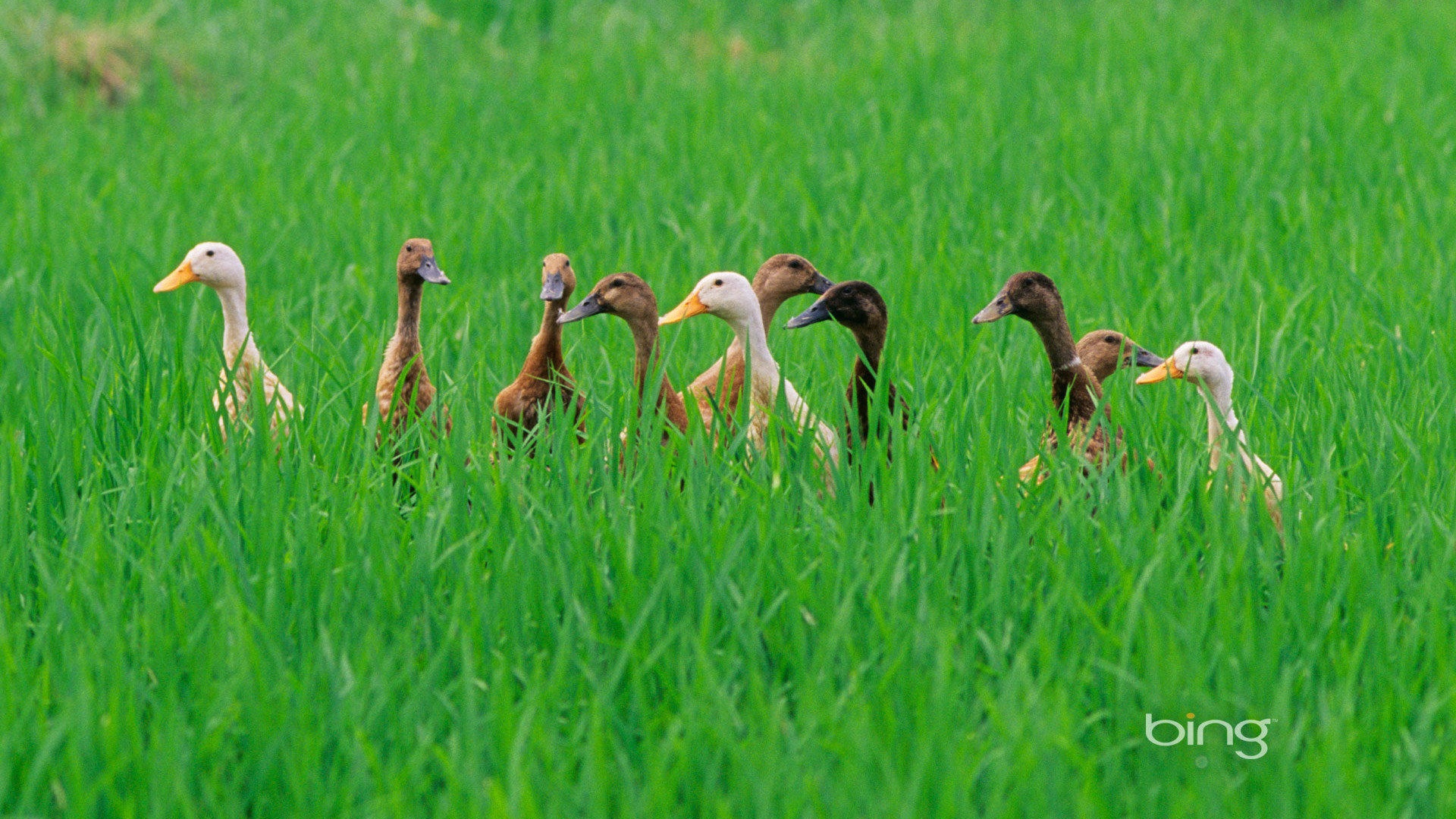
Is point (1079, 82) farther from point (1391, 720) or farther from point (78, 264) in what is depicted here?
point (1391, 720)

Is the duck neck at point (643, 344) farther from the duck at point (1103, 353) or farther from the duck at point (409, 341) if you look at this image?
the duck at point (1103, 353)

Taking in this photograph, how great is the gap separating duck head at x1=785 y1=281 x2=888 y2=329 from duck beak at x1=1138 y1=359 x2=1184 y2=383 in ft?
2.24

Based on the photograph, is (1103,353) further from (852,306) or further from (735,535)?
(735,535)

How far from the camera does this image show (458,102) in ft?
30.9

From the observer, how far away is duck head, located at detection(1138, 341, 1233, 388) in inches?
153

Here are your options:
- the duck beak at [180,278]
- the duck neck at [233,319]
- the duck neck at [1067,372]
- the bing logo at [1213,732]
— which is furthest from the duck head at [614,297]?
the bing logo at [1213,732]

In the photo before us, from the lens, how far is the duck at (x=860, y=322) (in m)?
3.94

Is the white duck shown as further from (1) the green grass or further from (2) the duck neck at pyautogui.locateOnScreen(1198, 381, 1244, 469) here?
(2) the duck neck at pyautogui.locateOnScreen(1198, 381, 1244, 469)

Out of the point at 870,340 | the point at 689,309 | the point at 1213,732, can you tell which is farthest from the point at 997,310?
the point at 1213,732

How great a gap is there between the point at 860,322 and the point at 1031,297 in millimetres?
448

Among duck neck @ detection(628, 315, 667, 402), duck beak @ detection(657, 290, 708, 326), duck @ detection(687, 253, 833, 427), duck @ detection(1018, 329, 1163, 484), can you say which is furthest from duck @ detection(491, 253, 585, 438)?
duck @ detection(1018, 329, 1163, 484)

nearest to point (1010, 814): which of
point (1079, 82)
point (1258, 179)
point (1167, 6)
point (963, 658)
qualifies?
Result: point (963, 658)

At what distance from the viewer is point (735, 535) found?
3.30 meters

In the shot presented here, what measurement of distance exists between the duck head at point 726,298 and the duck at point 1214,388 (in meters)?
1.03
